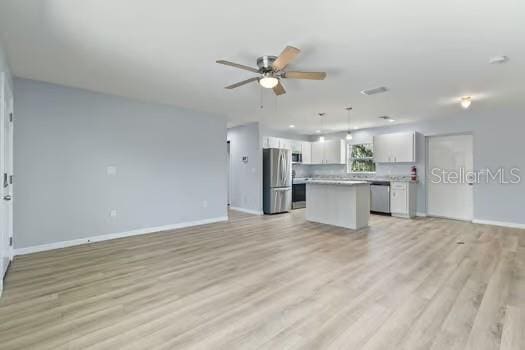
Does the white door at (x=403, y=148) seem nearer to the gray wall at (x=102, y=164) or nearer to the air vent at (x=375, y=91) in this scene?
the air vent at (x=375, y=91)

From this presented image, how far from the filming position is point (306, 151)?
9.25m

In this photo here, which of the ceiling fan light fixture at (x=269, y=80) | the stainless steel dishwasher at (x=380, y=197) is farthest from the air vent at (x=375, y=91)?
the stainless steel dishwasher at (x=380, y=197)

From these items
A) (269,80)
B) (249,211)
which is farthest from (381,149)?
(269,80)

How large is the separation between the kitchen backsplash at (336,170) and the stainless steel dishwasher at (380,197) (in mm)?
622

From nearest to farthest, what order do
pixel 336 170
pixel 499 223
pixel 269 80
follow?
pixel 269 80, pixel 499 223, pixel 336 170

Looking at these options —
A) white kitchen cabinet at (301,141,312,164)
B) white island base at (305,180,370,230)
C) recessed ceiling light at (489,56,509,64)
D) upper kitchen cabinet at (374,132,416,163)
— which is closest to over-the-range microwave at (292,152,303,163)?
white kitchen cabinet at (301,141,312,164)

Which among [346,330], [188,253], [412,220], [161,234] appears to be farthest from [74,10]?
[412,220]

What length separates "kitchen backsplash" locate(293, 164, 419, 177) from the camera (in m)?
7.46

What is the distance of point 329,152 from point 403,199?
9.05 ft

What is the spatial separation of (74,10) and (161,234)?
12.3ft

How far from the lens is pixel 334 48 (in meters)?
2.86

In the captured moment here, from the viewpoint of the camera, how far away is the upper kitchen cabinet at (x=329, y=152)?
8.57m

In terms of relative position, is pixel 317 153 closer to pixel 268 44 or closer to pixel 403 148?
pixel 403 148

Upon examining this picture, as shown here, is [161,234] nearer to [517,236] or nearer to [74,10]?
[74,10]
